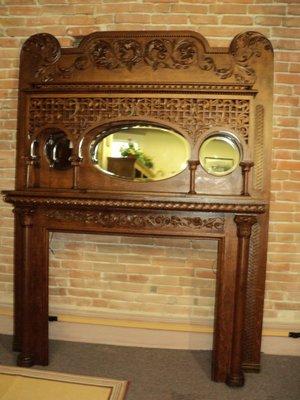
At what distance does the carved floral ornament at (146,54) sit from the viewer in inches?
85.4

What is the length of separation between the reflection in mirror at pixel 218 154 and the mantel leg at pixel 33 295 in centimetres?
133

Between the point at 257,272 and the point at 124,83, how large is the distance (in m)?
1.70

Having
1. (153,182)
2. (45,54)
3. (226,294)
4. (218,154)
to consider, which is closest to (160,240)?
(153,182)

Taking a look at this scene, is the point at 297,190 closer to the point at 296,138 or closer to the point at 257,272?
the point at 296,138

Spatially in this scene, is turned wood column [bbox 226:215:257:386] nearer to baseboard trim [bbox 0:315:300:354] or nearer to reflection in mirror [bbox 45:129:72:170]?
baseboard trim [bbox 0:315:300:354]

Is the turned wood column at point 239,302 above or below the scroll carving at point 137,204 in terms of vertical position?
below

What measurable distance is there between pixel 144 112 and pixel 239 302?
1.49 m

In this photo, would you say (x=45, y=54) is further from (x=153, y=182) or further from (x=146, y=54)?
(x=153, y=182)

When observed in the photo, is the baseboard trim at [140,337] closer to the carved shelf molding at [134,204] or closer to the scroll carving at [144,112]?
the carved shelf molding at [134,204]

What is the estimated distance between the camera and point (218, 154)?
7.59 ft

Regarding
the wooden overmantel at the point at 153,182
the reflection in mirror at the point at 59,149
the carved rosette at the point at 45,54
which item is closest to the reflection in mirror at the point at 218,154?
the wooden overmantel at the point at 153,182

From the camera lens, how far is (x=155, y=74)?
2.23m

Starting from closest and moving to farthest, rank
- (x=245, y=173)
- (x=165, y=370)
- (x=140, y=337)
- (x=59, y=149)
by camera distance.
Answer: (x=245, y=173), (x=165, y=370), (x=59, y=149), (x=140, y=337)

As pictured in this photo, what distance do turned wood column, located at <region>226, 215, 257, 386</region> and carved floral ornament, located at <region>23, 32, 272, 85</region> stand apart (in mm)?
1050
